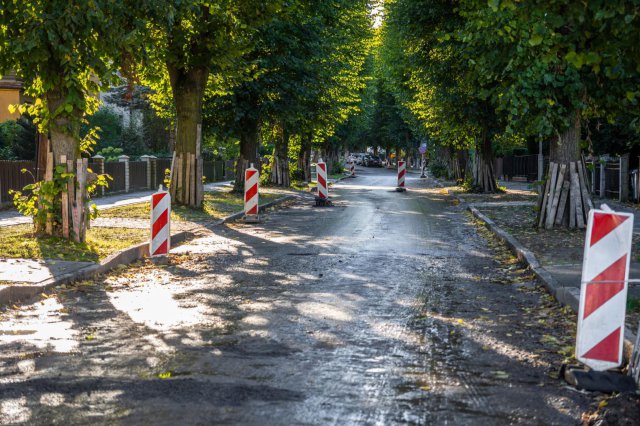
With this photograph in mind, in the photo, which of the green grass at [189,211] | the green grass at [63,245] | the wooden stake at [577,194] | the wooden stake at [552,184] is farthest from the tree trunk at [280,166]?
the green grass at [63,245]

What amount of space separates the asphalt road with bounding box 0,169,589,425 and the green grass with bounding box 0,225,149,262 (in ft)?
2.88

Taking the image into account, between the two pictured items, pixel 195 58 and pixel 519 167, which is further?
pixel 519 167

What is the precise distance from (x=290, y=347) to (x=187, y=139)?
16.0 metres

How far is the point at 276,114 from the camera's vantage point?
2966cm

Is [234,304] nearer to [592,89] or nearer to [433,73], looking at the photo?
[592,89]

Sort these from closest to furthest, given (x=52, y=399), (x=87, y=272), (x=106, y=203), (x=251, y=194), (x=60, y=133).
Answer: (x=52, y=399)
(x=87, y=272)
(x=60, y=133)
(x=251, y=194)
(x=106, y=203)

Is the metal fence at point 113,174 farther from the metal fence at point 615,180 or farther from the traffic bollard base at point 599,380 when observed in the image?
the traffic bollard base at point 599,380

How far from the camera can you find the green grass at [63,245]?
1200cm

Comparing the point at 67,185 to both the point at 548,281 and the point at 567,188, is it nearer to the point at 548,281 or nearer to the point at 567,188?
the point at 548,281

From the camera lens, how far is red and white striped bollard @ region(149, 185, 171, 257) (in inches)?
509

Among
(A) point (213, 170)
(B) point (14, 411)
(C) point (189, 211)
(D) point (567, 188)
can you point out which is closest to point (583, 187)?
(D) point (567, 188)

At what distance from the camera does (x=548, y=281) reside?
1006 cm

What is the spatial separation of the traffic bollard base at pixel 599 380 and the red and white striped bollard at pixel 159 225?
8.13 meters

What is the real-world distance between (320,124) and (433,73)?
8.51 m
